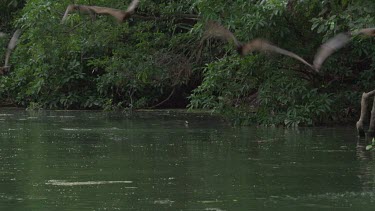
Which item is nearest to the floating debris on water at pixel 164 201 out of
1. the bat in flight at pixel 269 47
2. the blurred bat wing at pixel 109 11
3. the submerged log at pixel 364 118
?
the bat in flight at pixel 269 47

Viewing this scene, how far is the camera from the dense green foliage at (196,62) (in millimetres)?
15195

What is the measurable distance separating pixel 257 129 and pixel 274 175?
240 inches

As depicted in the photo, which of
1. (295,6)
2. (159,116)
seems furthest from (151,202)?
(159,116)

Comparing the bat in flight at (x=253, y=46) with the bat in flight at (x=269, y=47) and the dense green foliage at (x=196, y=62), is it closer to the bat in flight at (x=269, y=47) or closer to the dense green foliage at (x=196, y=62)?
the bat in flight at (x=269, y=47)

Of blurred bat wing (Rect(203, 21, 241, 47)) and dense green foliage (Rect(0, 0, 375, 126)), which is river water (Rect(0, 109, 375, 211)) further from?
blurred bat wing (Rect(203, 21, 241, 47))

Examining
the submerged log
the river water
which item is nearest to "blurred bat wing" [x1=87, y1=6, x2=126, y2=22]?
the river water

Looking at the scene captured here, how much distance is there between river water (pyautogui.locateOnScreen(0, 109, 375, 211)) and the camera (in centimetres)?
816

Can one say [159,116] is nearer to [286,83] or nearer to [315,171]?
[286,83]

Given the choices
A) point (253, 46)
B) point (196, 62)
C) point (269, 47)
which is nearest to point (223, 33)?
point (253, 46)

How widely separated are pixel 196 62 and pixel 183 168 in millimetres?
8794

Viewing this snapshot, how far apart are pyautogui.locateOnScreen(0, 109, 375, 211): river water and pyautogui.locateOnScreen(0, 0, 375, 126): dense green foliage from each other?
68 centimetres

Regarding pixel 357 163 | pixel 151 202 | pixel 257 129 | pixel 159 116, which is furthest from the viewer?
pixel 159 116

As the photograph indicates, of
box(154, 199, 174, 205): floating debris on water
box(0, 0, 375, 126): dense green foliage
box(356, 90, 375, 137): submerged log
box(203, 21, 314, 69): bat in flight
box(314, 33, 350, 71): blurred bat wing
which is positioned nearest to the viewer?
box(154, 199, 174, 205): floating debris on water

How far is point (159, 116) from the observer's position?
1981 cm
